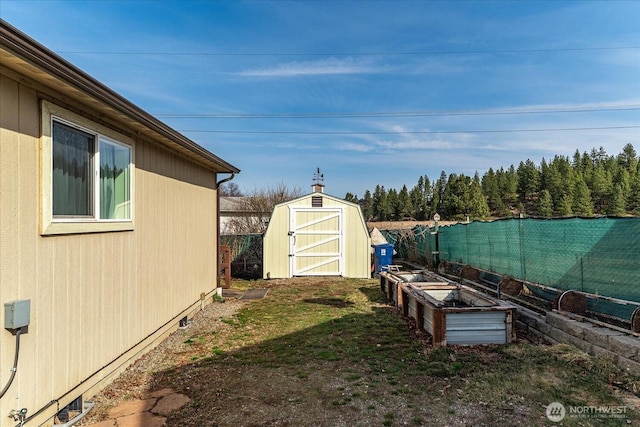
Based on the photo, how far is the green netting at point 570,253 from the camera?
13.6 ft

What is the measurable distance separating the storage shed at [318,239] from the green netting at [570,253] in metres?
3.80

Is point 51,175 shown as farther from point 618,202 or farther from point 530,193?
point 530,193

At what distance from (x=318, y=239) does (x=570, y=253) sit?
675 cm

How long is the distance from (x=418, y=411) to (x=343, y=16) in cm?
1098

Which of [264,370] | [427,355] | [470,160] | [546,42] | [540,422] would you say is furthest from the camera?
[470,160]

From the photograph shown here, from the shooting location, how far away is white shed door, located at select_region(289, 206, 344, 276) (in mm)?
10695

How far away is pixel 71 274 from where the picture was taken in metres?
2.91

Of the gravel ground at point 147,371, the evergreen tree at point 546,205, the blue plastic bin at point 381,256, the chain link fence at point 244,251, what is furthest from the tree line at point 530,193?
the gravel ground at point 147,371

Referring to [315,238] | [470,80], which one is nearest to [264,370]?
[315,238]

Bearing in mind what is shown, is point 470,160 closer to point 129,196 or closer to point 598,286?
point 598,286

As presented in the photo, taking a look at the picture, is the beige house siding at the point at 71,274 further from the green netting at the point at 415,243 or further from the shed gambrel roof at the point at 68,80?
the green netting at the point at 415,243

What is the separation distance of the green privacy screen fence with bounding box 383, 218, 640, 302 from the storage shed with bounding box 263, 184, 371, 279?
3.27 m

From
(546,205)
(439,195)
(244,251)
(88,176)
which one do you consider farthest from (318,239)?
(439,195)

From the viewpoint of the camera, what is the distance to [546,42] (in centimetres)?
1271
